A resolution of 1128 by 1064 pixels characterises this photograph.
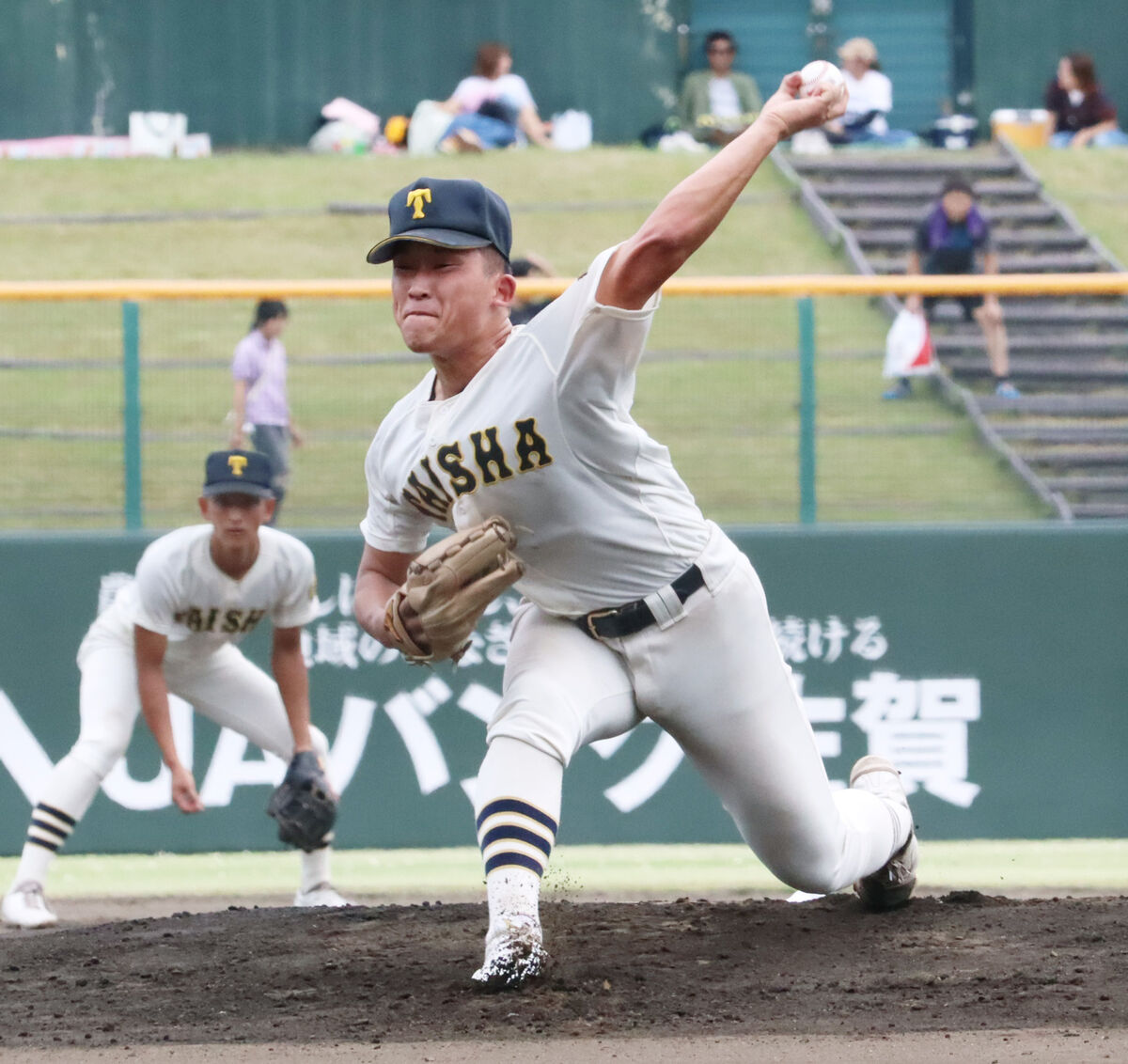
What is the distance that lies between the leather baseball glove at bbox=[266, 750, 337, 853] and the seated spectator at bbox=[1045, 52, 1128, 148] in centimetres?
1410

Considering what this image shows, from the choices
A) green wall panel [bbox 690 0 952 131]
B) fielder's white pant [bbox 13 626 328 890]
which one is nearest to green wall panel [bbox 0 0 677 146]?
green wall panel [bbox 690 0 952 131]

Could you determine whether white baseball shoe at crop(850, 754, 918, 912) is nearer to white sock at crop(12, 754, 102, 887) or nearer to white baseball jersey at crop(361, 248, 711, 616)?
white baseball jersey at crop(361, 248, 711, 616)

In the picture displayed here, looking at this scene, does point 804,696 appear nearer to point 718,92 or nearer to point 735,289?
point 735,289

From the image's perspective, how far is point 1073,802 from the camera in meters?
7.78

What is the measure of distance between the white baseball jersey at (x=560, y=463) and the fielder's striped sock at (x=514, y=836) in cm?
56

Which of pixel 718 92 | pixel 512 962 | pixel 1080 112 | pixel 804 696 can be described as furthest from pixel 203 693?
pixel 1080 112

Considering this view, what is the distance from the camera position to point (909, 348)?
25.5ft

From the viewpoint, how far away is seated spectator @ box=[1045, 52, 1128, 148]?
18.1 m

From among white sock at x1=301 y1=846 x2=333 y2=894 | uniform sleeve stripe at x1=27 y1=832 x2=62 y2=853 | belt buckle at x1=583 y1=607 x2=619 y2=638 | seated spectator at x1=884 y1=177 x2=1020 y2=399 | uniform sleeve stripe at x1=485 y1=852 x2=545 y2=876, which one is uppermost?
seated spectator at x1=884 y1=177 x2=1020 y2=399

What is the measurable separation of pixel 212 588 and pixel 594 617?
2650mm

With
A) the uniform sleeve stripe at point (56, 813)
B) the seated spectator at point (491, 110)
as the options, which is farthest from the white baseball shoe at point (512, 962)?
the seated spectator at point (491, 110)

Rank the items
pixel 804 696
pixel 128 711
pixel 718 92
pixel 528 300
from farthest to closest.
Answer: pixel 718 92, pixel 528 300, pixel 804 696, pixel 128 711

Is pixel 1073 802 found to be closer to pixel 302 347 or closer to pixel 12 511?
pixel 302 347

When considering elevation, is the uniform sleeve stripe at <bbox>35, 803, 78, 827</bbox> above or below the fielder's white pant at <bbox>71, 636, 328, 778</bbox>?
below
